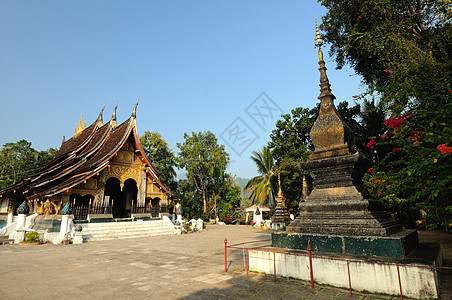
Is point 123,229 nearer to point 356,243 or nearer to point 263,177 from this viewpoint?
point 356,243

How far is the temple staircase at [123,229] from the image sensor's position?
43.9 ft

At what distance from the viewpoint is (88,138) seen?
69.7 feet

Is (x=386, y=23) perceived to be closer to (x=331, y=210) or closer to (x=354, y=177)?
(x=354, y=177)

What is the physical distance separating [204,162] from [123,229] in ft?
66.5

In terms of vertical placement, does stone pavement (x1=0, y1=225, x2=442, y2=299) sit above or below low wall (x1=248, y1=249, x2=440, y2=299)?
below

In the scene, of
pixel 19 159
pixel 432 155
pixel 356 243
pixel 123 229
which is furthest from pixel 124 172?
pixel 19 159

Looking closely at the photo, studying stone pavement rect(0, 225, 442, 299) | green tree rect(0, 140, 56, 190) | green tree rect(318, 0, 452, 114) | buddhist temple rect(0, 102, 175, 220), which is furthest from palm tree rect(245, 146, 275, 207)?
green tree rect(0, 140, 56, 190)

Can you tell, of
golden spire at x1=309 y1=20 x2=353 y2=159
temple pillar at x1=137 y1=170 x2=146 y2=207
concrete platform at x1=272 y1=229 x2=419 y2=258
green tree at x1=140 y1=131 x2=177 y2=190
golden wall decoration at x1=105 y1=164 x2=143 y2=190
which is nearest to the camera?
concrete platform at x1=272 y1=229 x2=419 y2=258

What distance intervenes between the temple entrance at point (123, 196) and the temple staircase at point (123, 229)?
13.8ft

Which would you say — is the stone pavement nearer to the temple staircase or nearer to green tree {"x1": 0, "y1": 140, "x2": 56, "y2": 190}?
the temple staircase

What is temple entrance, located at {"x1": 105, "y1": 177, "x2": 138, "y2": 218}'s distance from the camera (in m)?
20.4

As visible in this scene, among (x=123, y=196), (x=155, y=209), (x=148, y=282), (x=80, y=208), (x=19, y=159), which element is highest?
(x=19, y=159)

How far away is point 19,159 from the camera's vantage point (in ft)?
115

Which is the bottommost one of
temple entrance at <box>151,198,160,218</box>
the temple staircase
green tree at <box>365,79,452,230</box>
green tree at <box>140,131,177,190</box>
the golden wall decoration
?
the temple staircase
